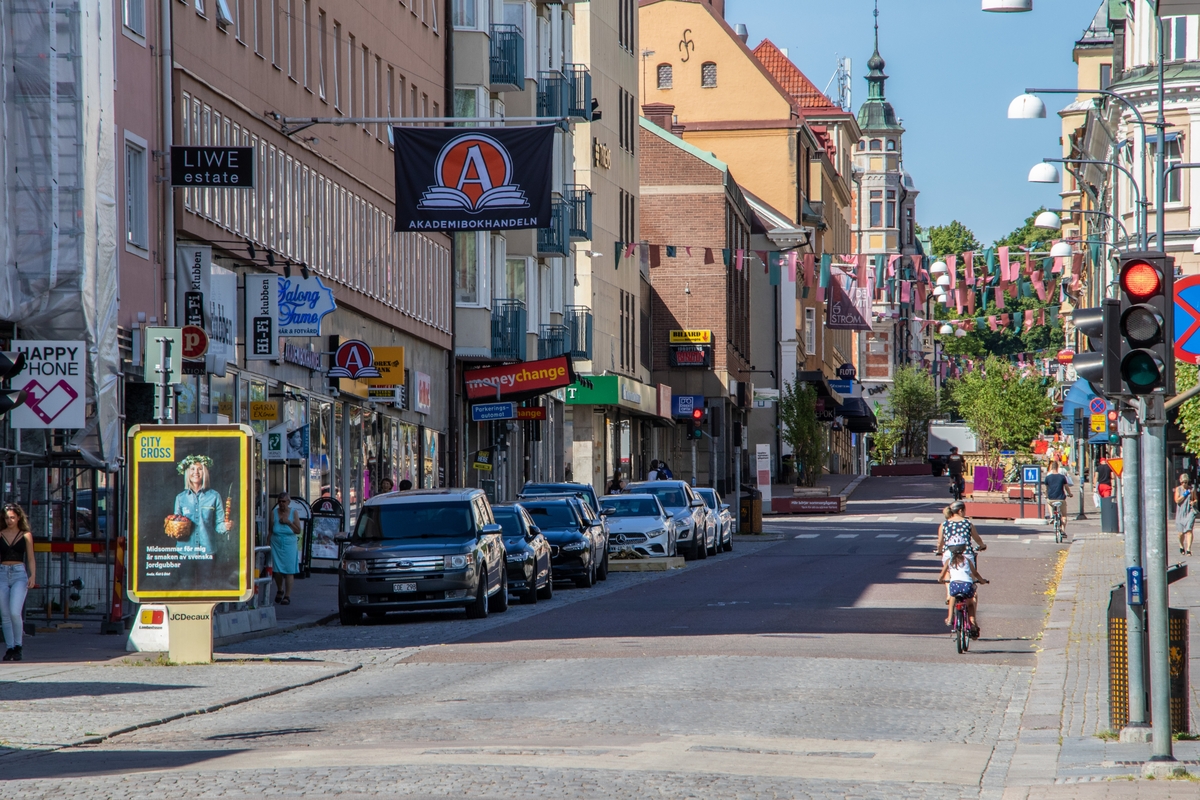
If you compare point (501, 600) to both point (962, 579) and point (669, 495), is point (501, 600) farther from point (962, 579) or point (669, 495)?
point (669, 495)

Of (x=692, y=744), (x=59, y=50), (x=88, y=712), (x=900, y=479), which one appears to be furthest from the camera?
(x=900, y=479)

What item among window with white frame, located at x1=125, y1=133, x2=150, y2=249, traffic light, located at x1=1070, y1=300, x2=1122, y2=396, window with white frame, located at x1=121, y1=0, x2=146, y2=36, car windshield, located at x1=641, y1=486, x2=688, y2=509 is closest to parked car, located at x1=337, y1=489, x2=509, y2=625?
window with white frame, located at x1=125, y1=133, x2=150, y2=249

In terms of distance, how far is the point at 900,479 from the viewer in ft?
301

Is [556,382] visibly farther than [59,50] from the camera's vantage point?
Yes

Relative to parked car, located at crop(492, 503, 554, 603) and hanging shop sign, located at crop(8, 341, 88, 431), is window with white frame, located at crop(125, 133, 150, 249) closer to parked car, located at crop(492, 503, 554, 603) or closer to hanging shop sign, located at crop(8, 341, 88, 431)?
hanging shop sign, located at crop(8, 341, 88, 431)

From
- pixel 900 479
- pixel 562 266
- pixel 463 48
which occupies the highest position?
pixel 463 48

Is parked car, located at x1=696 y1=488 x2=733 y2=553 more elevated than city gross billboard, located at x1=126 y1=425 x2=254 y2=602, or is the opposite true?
city gross billboard, located at x1=126 y1=425 x2=254 y2=602

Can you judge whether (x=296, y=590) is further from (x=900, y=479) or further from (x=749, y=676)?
(x=900, y=479)

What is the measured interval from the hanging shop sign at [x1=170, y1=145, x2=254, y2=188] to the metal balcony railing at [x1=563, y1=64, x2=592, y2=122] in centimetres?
2509

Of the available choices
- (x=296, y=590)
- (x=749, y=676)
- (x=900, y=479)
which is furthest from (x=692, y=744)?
(x=900, y=479)

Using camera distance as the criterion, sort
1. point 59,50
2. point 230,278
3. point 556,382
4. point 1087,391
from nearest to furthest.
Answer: point 59,50 → point 230,278 → point 556,382 → point 1087,391

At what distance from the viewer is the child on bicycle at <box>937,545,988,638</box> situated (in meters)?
19.2

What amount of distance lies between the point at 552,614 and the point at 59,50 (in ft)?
30.6

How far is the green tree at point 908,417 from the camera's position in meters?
121
